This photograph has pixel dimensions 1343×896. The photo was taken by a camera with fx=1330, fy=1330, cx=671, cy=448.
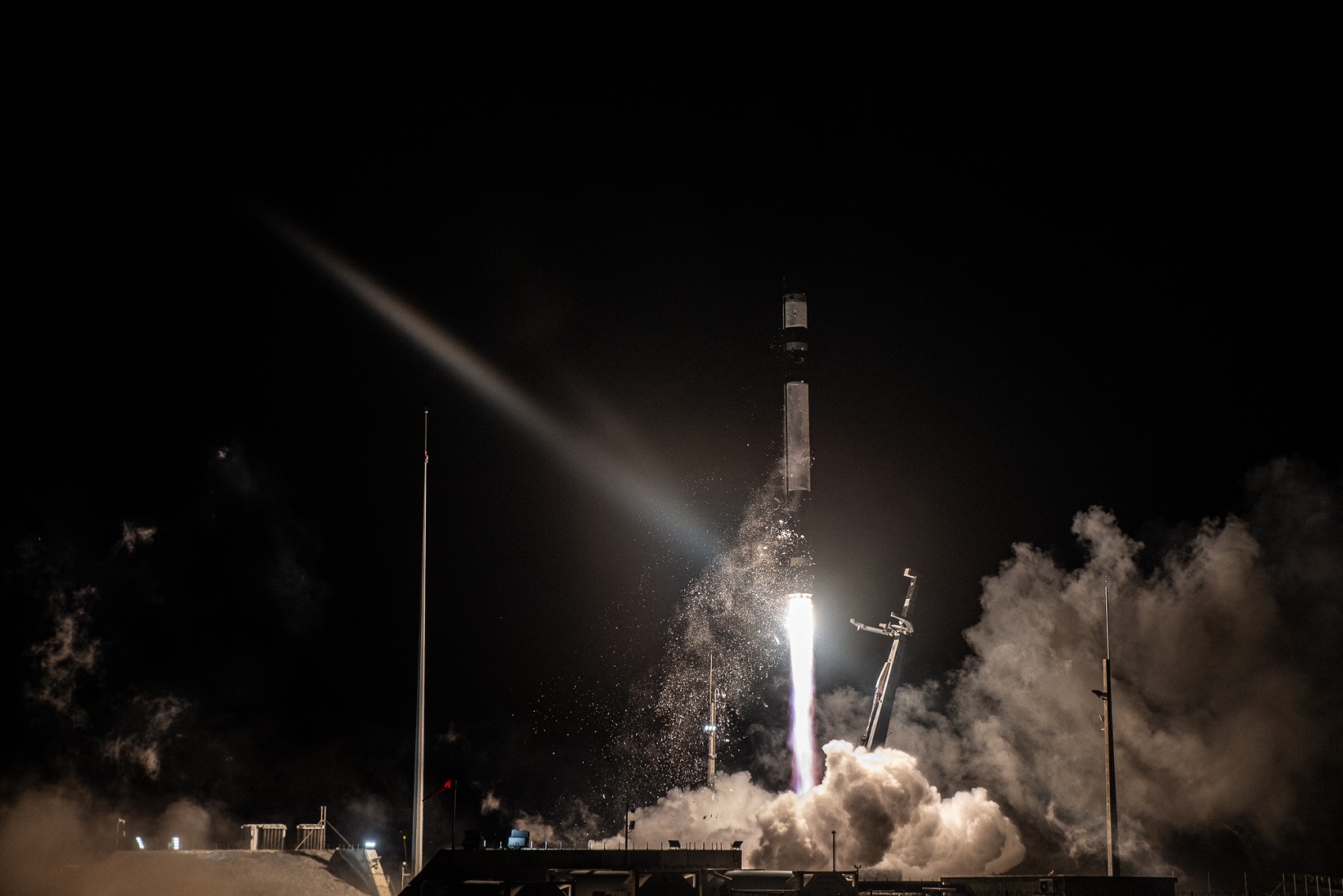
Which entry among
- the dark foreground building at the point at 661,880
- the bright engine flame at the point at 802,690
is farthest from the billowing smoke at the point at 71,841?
the bright engine flame at the point at 802,690

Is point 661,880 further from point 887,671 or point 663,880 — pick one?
point 887,671

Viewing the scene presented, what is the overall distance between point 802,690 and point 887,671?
6412mm

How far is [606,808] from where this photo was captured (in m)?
90.6

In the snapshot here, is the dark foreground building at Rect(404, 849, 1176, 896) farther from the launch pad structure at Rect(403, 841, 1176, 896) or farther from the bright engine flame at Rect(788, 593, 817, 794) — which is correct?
the bright engine flame at Rect(788, 593, 817, 794)

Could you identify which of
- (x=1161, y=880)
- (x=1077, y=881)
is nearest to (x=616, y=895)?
(x=1077, y=881)

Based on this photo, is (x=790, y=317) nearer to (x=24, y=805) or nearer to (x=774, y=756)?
(x=774, y=756)

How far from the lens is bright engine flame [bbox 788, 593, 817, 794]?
73125mm

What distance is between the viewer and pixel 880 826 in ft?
218

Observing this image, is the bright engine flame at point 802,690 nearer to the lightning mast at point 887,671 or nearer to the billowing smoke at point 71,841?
the lightning mast at point 887,671

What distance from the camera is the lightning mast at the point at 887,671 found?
70812mm

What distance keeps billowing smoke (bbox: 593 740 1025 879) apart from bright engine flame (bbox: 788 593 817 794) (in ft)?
12.6

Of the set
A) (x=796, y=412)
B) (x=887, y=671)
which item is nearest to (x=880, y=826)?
(x=887, y=671)

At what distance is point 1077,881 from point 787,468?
28.1 metres

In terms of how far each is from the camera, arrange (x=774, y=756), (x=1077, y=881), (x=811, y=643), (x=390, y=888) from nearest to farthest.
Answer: (x=1077, y=881) < (x=390, y=888) < (x=811, y=643) < (x=774, y=756)
